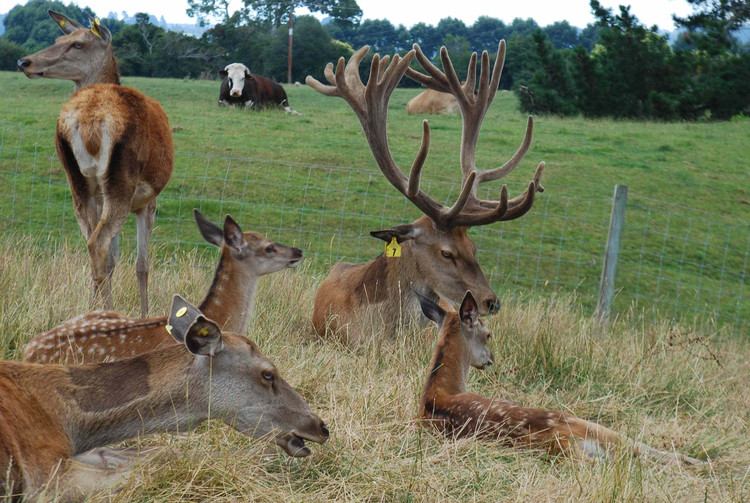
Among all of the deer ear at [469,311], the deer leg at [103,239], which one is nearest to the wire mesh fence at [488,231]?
the deer leg at [103,239]

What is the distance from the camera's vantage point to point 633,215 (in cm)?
1229

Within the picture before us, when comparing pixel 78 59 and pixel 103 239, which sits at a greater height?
pixel 78 59

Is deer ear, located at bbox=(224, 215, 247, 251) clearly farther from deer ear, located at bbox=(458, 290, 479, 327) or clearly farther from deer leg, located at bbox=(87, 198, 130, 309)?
deer ear, located at bbox=(458, 290, 479, 327)

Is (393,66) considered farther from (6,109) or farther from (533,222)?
(6,109)

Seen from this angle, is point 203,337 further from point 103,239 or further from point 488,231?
point 488,231

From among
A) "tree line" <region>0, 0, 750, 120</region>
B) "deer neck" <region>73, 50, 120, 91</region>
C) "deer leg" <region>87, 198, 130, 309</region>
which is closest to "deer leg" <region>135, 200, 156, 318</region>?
"deer leg" <region>87, 198, 130, 309</region>

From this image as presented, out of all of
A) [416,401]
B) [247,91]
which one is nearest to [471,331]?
[416,401]

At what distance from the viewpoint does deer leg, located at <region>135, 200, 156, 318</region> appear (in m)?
6.58

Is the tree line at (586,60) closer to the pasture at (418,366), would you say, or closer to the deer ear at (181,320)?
the pasture at (418,366)

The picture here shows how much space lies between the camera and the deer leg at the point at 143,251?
6578 millimetres

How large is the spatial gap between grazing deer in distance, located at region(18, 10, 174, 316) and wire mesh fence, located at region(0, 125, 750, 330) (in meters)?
2.56

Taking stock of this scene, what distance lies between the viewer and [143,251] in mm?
6711

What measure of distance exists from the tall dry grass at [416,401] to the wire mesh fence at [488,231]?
2.11 m

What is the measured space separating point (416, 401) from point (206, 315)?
4.35 ft
